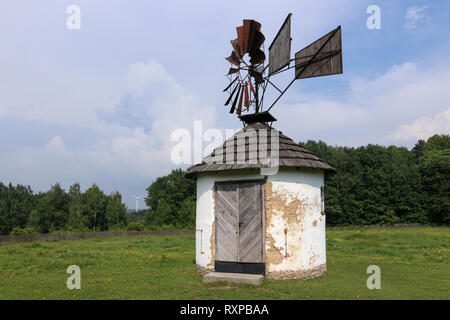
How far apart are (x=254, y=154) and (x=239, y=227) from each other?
2490mm

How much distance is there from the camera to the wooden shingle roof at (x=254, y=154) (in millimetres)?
10484

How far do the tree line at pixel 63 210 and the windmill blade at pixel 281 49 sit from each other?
1784 inches

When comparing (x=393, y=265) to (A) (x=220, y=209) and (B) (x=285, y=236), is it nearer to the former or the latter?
(B) (x=285, y=236)

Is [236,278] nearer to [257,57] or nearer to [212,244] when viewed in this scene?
[212,244]

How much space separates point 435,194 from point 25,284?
54904 mm

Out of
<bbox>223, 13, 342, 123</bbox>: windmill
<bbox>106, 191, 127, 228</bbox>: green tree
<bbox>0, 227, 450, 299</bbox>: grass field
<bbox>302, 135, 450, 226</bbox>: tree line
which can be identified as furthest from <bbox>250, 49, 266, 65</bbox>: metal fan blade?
<bbox>106, 191, 127, 228</bbox>: green tree

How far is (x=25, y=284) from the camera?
10.3 m

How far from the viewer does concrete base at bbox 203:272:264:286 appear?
9291mm

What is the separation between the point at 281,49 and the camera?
11969 mm

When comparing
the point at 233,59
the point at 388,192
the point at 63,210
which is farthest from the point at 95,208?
the point at 233,59

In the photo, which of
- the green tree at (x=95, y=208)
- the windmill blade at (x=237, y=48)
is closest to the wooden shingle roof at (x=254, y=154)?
the windmill blade at (x=237, y=48)

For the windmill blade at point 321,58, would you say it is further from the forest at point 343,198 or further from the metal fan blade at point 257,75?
the forest at point 343,198

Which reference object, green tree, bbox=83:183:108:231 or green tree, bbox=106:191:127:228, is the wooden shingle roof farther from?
green tree, bbox=83:183:108:231
